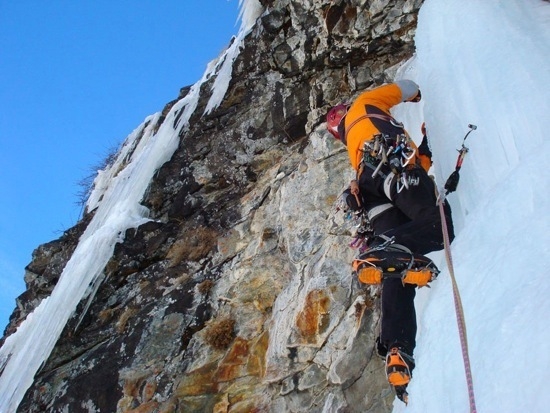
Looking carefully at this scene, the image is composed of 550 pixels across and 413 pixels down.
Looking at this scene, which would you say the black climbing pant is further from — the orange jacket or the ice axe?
the orange jacket

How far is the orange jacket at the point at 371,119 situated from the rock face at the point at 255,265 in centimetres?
129

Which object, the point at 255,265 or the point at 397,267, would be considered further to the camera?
the point at 255,265

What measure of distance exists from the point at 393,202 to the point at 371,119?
59 cm

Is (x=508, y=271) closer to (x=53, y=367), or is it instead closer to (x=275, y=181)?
(x=275, y=181)

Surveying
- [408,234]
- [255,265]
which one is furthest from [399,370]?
[255,265]

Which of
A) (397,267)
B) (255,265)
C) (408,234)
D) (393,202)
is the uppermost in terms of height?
(255,265)

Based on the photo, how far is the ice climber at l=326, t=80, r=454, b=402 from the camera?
2918mm

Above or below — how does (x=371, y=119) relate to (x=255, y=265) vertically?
above

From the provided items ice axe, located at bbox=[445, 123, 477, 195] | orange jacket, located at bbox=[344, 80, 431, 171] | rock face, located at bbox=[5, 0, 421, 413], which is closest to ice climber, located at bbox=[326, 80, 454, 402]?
orange jacket, located at bbox=[344, 80, 431, 171]

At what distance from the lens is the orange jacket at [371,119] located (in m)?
3.58

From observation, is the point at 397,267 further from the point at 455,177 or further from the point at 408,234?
the point at 455,177

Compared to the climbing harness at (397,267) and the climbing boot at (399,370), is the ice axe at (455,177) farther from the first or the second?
the climbing boot at (399,370)

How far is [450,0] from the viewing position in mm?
3998

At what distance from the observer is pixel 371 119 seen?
364 cm
